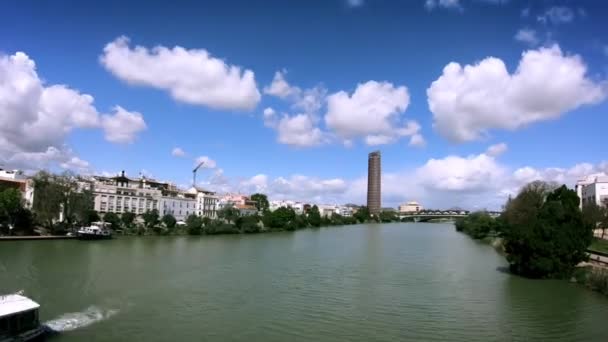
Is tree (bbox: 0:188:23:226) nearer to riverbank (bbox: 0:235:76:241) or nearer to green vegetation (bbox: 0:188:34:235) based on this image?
green vegetation (bbox: 0:188:34:235)

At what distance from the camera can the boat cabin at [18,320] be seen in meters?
13.4

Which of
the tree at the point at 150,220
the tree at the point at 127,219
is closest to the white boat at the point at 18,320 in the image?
the tree at the point at 150,220

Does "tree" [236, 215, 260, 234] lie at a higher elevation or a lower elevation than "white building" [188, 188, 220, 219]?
lower

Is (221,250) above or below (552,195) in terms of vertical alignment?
below

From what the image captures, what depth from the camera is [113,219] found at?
208ft

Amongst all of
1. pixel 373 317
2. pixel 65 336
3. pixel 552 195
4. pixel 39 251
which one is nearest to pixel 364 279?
→ pixel 373 317

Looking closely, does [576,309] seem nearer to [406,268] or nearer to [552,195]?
[406,268]

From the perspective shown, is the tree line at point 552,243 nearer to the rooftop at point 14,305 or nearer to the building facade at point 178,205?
the rooftop at point 14,305

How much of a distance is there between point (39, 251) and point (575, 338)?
127ft

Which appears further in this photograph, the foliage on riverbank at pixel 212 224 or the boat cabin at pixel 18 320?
the foliage on riverbank at pixel 212 224

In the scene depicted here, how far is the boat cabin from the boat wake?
1387 millimetres

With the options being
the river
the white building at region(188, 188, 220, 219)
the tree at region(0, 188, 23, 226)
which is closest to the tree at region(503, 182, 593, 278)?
the river

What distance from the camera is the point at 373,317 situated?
1831 centimetres

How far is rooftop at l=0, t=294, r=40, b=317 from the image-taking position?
13631 mm
